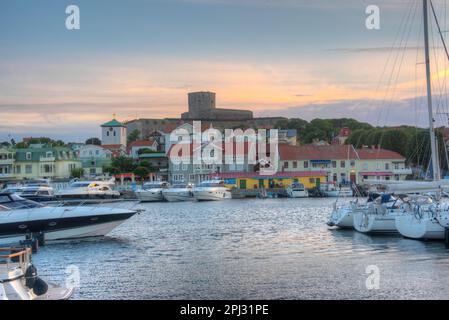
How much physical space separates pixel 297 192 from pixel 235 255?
206 feet

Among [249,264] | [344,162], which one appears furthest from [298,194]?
[249,264]

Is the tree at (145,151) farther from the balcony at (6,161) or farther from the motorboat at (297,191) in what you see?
the motorboat at (297,191)

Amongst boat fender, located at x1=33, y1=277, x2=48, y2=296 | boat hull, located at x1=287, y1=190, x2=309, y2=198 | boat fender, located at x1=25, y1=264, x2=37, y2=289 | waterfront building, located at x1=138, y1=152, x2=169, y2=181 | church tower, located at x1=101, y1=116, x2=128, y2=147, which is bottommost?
boat hull, located at x1=287, y1=190, x2=309, y2=198

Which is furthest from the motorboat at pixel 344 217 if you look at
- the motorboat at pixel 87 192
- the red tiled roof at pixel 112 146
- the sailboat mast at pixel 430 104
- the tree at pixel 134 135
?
the tree at pixel 134 135

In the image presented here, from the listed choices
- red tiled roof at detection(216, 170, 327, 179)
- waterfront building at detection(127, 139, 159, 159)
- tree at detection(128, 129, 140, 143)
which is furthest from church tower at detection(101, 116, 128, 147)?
red tiled roof at detection(216, 170, 327, 179)

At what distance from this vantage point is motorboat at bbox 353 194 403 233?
36.0 meters

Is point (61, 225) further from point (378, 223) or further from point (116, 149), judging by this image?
point (116, 149)

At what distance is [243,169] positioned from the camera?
10594 cm

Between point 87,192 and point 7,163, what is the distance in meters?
42.7

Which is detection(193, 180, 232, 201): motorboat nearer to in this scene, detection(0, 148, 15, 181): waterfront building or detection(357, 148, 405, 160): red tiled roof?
detection(357, 148, 405, 160): red tiled roof

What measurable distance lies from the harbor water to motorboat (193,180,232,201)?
4248cm

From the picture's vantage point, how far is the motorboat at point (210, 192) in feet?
279

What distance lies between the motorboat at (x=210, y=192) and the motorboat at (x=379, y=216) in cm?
4732
